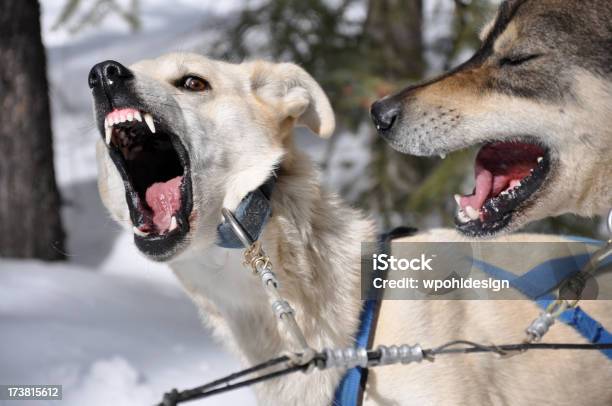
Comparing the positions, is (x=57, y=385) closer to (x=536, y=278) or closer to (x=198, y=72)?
(x=198, y=72)

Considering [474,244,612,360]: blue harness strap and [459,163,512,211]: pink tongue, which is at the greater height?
[459,163,512,211]: pink tongue

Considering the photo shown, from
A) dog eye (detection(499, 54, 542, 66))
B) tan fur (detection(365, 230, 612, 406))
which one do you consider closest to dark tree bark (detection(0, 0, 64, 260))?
tan fur (detection(365, 230, 612, 406))

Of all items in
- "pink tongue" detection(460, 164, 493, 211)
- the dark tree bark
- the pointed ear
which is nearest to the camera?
"pink tongue" detection(460, 164, 493, 211)

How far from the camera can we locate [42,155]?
446 cm

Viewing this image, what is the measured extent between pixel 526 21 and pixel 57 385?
2106 millimetres

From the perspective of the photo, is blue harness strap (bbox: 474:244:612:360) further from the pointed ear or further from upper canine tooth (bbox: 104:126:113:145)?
upper canine tooth (bbox: 104:126:113:145)

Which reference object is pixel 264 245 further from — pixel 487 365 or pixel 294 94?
pixel 487 365

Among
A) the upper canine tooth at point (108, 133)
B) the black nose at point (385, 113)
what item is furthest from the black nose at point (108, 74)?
the black nose at point (385, 113)

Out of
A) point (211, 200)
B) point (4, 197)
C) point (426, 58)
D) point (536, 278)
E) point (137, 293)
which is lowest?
point (536, 278)

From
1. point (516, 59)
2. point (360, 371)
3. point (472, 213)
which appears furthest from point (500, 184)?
point (360, 371)

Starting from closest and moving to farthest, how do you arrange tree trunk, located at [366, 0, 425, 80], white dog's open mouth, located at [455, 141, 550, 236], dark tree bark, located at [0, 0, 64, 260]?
1. white dog's open mouth, located at [455, 141, 550, 236]
2. dark tree bark, located at [0, 0, 64, 260]
3. tree trunk, located at [366, 0, 425, 80]

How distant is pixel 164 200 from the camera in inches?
87.5

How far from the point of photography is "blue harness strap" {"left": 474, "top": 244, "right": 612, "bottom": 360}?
Answer: 2.25 m

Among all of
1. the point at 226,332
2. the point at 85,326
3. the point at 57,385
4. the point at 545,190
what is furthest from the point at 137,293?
the point at 545,190
